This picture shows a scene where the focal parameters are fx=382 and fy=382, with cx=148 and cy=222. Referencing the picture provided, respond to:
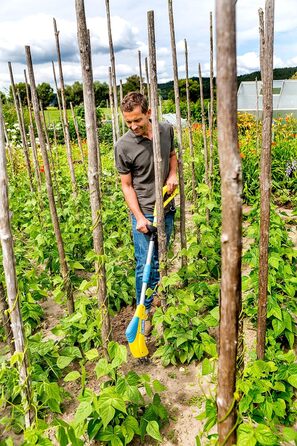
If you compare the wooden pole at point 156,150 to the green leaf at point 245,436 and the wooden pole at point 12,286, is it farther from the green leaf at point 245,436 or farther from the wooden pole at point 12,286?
the green leaf at point 245,436

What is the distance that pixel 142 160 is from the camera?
8.79 ft

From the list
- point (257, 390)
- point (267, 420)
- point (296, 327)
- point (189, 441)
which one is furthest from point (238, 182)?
point (296, 327)

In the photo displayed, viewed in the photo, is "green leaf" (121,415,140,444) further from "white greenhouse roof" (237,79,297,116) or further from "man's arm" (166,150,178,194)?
"white greenhouse roof" (237,79,297,116)

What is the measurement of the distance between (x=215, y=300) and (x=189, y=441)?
1.14m

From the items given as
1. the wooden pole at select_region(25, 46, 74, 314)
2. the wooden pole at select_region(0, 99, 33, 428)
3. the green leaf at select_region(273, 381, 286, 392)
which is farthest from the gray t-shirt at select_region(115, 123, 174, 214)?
the green leaf at select_region(273, 381, 286, 392)

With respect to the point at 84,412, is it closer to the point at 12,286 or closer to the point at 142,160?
the point at 12,286

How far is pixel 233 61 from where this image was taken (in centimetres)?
85

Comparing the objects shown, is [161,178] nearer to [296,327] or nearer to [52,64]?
[296,327]

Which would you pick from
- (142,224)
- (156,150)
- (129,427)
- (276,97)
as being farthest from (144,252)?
(276,97)

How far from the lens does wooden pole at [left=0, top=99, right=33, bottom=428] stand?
148 cm

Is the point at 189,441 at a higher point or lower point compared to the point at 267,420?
lower

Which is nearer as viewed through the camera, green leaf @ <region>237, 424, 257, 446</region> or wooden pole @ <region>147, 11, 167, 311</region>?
green leaf @ <region>237, 424, 257, 446</region>

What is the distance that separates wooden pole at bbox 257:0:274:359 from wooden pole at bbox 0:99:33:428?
3.81 feet

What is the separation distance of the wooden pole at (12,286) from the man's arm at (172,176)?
1384mm
